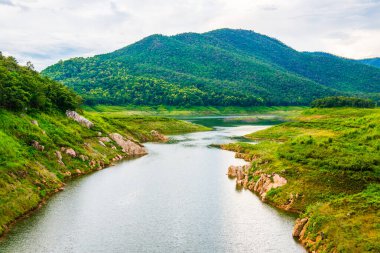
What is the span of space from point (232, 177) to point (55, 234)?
44172mm

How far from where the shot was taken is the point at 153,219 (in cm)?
5459

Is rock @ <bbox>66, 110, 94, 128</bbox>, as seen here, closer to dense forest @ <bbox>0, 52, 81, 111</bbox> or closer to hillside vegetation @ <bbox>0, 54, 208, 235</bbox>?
hillside vegetation @ <bbox>0, 54, 208, 235</bbox>

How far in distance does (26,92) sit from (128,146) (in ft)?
117

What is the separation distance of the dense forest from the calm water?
24176 millimetres

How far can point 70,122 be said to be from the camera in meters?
106

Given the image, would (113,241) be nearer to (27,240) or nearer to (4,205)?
(27,240)

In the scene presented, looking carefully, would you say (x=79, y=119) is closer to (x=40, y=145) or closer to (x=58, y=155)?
(x=58, y=155)

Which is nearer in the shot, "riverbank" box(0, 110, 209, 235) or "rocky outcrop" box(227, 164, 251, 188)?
"riverbank" box(0, 110, 209, 235)

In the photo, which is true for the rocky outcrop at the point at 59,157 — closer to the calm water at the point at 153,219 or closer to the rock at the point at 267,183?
the calm water at the point at 153,219

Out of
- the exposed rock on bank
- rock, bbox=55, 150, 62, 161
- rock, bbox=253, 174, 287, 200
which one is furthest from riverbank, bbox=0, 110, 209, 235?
rock, bbox=253, 174, 287, 200

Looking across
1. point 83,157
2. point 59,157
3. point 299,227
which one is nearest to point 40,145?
point 59,157

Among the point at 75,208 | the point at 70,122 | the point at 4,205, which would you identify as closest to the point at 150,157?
the point at 70,122

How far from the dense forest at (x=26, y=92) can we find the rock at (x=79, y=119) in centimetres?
190

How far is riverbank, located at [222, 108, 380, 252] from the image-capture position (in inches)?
1682
